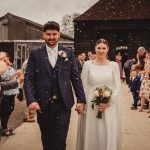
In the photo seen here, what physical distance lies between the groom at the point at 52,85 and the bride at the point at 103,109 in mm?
1474

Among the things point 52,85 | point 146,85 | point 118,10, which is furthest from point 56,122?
point 118,10

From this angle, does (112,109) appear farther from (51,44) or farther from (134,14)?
(134,14)

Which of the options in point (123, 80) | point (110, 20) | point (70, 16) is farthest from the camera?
point (70, 16)

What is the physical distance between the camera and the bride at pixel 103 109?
23.9 feet

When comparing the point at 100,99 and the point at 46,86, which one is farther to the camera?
the point at 100,99

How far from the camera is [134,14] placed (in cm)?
3772

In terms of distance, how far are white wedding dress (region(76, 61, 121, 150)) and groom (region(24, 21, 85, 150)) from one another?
4.84 feet

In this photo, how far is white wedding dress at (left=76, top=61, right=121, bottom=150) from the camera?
729 cm

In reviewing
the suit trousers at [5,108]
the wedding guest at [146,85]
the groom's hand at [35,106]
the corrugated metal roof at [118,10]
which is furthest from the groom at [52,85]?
the corrugated metal roof at [118,10]

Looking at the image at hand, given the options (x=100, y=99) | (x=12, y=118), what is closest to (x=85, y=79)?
(x=100, y=99)

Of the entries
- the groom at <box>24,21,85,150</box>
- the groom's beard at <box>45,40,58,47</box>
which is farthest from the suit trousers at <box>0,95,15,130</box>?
the groom's beard at <box>45,40,58,47</box>

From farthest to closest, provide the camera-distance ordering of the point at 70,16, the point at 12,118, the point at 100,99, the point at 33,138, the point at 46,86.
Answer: the point at 70,16
the point at 12,118
the point at 33,138
the point at 100,99
the point at 46,86

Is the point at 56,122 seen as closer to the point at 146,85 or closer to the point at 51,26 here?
the point at 51,26

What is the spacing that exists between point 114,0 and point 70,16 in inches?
2796
